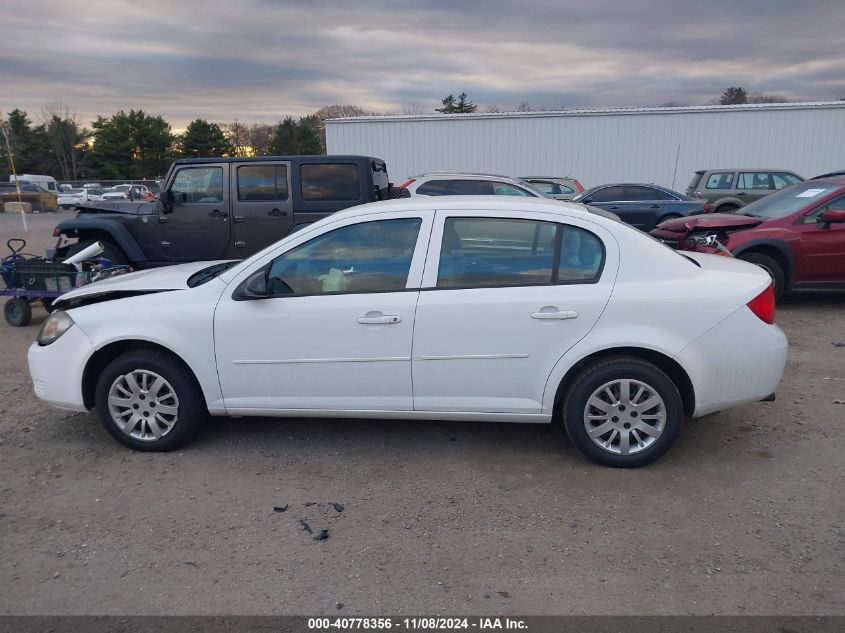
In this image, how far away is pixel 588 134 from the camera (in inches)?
930

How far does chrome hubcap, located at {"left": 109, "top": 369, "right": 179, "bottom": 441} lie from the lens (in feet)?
13.7

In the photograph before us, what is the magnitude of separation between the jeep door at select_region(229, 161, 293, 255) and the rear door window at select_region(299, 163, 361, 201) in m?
0.23

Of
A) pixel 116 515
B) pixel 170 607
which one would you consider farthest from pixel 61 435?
pixel 170 607

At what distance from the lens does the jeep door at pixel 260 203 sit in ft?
28.0

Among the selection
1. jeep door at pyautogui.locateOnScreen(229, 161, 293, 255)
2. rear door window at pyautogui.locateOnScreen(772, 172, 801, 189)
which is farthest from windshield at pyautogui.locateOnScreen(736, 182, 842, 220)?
rear door window at pyautogui.locateOnScreen(772, 172, 801, 189)

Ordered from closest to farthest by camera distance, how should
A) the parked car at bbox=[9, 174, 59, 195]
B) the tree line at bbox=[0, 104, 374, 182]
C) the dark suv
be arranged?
the dark suv < the parked car at bbox=[9, 174, 59, 195] < the tree line at bbox=[0, 104, 374, 182]

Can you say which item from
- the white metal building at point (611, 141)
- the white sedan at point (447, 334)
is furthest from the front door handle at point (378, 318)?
the white metal building at point (611, 141)

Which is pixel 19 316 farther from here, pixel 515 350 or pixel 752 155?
pixel 752 155

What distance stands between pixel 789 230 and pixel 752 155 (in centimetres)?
1712

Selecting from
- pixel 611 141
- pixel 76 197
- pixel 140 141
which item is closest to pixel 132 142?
pixel 140 141

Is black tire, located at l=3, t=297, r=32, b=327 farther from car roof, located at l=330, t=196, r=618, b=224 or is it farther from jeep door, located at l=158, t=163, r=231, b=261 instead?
car roof, located at l=330, t=196, r=618, b=224

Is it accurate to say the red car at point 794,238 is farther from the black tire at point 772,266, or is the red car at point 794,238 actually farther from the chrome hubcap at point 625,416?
the chrome hubcap at point 625,416

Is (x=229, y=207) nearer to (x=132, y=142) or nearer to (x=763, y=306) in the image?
(x=763, y=306)

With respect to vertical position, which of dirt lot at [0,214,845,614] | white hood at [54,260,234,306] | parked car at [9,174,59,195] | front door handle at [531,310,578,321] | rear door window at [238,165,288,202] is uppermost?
parked car at [9,174,59,195]
